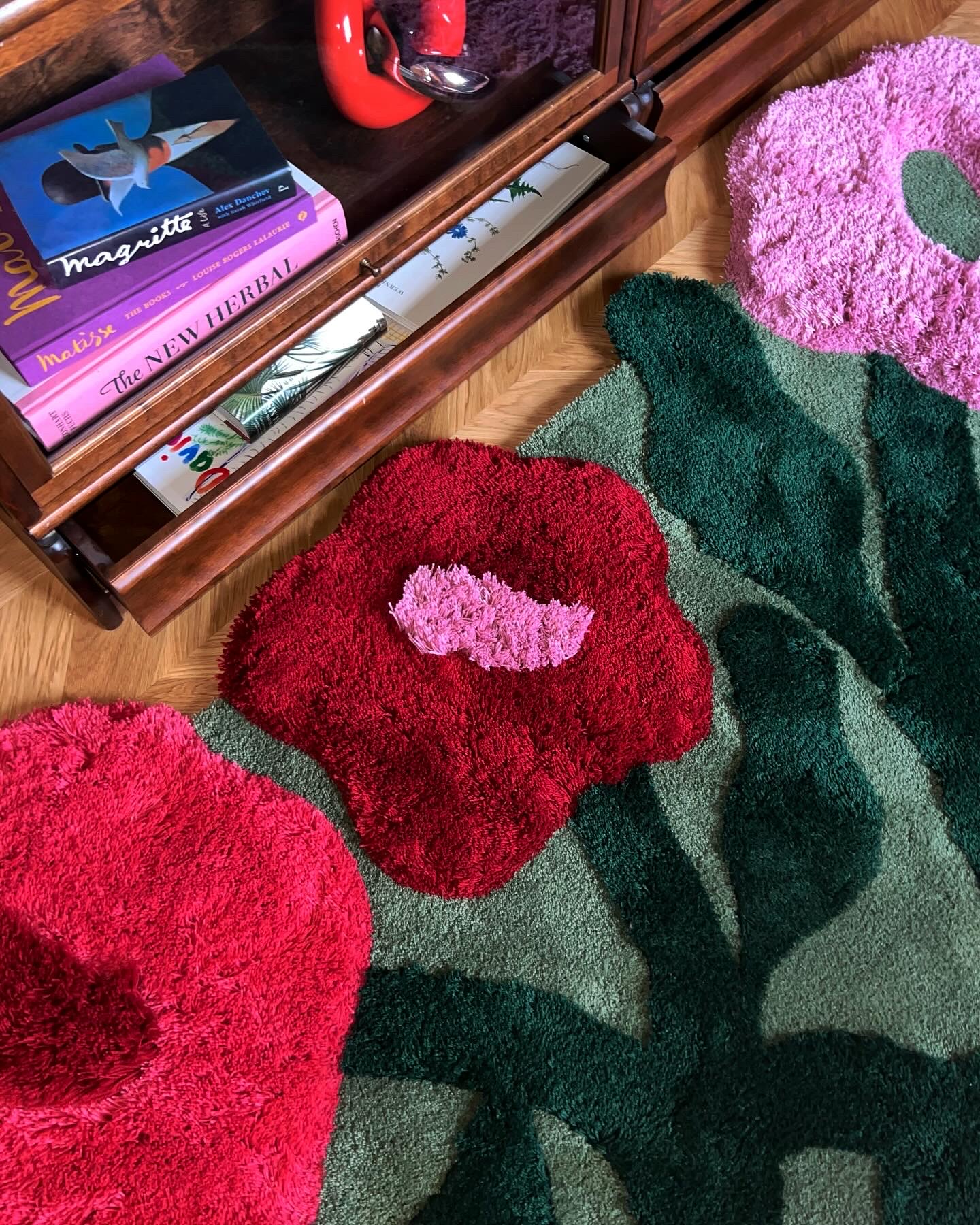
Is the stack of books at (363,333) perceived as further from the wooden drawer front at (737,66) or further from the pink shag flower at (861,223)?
the pink shag flower at (861,223)

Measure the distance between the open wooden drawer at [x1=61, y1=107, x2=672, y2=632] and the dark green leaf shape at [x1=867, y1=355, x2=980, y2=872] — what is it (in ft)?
1.13

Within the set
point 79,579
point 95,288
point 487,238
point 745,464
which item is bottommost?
point 745,464

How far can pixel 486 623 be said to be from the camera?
970 mm

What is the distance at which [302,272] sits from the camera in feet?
2.80

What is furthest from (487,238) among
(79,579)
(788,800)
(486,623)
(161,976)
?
(161,976)

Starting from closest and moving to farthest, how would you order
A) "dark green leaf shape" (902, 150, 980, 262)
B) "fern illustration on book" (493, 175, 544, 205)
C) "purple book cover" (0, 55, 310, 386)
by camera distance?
"purple book cover" (0, 55, 310, 386) → "fern illustration on book" (493, 175, 544, 205) → "dark green leaf shape" (902, 150, 980, 262)

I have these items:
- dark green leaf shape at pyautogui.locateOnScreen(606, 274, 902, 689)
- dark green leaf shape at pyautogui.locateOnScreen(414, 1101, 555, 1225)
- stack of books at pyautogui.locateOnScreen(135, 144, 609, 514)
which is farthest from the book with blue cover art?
dark green leaf shape at pyautogui.locateOnScreen(414, 1101, 555, 1225)

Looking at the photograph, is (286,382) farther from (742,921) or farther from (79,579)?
(742,921)

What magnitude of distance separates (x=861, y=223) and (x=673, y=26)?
32cm

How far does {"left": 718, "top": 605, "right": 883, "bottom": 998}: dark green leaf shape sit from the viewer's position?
888 millimetres

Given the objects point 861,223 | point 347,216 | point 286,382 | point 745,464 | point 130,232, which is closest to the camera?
point 130,232

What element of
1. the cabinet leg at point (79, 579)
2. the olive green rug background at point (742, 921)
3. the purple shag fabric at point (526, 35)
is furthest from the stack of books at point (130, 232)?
the olive green rug background at point (742, 921)

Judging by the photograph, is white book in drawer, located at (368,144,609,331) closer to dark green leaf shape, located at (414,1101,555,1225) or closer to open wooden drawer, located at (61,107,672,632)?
open wooden drawer, located at (61,107,672,632)

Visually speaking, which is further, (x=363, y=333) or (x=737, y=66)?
(x=737, y=66)
